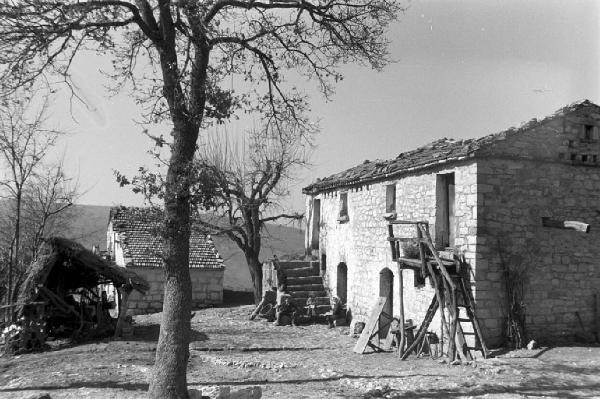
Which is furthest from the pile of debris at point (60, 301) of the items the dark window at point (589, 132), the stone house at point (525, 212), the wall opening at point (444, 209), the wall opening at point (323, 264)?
the dark window at point (589, 132)

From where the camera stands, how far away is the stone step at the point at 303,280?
19562 millimetres

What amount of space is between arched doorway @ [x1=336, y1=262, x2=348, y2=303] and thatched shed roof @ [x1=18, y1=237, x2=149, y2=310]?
692 centimetres

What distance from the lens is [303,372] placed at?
418 inches

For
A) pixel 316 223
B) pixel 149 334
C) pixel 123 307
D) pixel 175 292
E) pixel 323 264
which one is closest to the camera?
pixel 175 292

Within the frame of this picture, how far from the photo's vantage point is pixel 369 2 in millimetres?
8672

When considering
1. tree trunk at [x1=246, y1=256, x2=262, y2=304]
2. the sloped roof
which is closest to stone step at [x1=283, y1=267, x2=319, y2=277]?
tree trunk at [x1=246, y1=256, x2=262, y2=304]

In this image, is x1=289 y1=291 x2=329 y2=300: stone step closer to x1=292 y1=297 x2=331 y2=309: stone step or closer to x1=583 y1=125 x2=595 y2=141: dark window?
x1=292 y1=297 x2=331 y2=309: stone step

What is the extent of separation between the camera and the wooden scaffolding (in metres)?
10.7

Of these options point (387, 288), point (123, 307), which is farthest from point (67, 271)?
point (387, 288)

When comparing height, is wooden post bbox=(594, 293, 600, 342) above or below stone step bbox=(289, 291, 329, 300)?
above

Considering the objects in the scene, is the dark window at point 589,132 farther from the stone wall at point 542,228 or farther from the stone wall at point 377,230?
the stone wall at point 377,230

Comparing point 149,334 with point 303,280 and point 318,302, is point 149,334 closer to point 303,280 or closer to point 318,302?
point 318,302

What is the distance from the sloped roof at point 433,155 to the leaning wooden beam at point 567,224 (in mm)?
2054

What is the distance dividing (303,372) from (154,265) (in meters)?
13.9
